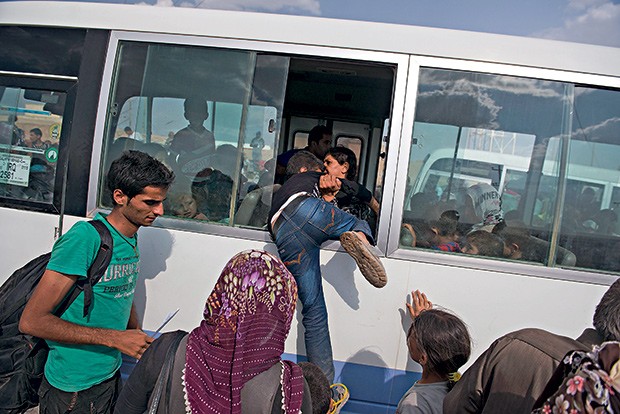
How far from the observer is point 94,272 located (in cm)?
214

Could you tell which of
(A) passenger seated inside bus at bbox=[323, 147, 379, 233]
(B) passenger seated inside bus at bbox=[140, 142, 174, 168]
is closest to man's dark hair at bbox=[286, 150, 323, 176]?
(A) passenger seated inside bus at bbox=[323, 147, 379, 233]

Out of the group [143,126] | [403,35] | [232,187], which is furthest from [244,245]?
[403,35]

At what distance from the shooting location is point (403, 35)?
3.21 m

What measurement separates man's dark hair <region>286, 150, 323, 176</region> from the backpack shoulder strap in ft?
5.56

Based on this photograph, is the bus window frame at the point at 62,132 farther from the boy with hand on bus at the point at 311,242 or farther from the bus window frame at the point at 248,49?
the boy with hand on bus at the point at 311,242

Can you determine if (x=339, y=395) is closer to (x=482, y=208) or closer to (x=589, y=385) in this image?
(x=482, y=208)

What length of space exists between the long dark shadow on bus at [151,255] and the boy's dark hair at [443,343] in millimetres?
1839

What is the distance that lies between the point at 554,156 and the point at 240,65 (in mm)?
2013

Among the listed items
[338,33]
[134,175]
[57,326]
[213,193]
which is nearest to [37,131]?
[213,193]

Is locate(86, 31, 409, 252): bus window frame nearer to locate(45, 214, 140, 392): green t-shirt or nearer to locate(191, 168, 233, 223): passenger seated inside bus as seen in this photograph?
locate(191, 168, 233, 223): passenger seated inside bus

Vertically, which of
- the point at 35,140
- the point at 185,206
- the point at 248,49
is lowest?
the point at 185,206

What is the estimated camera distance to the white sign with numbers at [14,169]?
11.5ft

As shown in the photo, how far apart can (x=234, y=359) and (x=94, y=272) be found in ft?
3.02

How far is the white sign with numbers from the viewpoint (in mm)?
3510
